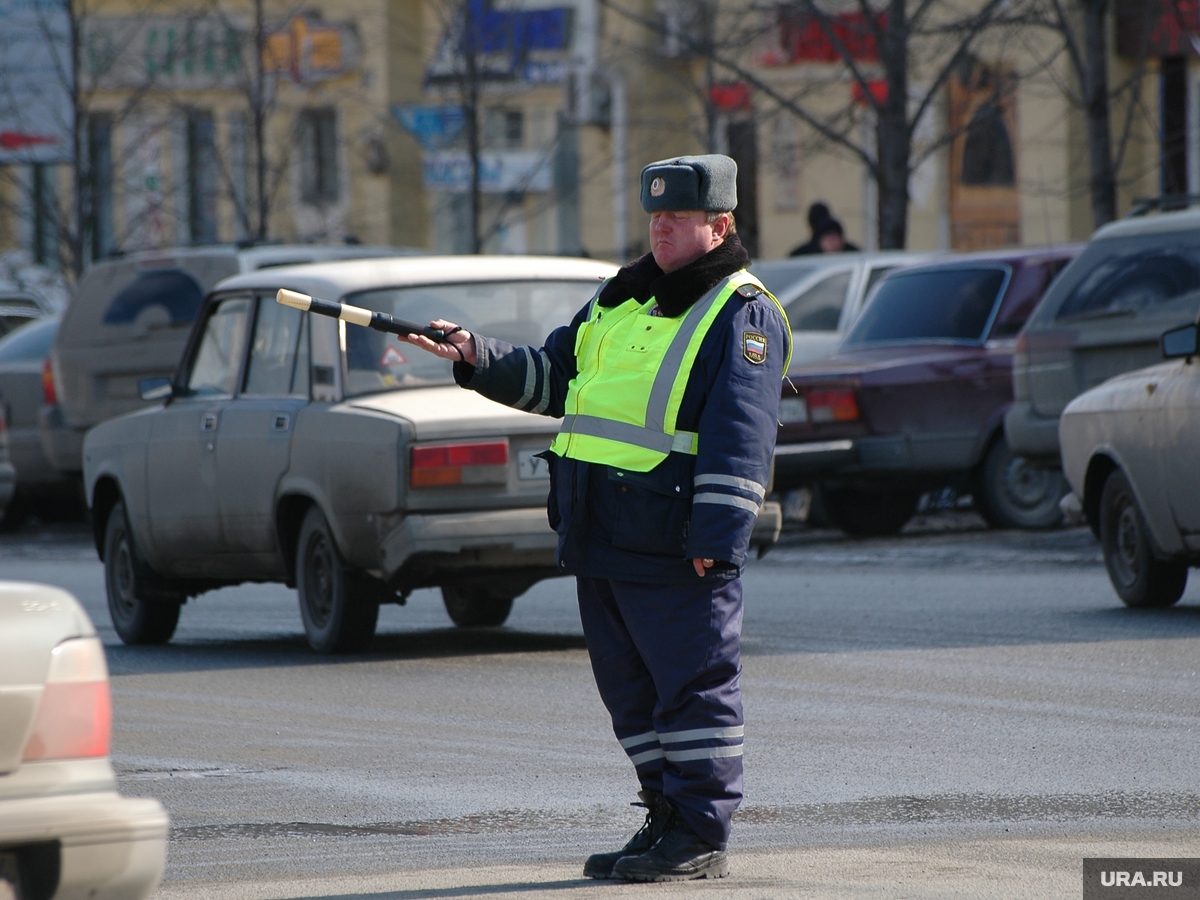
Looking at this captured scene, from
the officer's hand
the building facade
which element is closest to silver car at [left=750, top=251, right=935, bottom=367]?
the building facade

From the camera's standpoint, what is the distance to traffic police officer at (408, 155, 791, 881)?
17.5 feet

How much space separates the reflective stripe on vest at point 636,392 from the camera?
540 cm

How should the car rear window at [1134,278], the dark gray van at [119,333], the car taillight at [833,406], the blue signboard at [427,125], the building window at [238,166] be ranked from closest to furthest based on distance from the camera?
1. the car rear window at [1134,278]
2. the car taillight at [833,406]
3. the dark gray van at [119,333]
4. the building window at [238,166]
5. the blue signboard at [427,125]

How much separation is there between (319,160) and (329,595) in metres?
27.8

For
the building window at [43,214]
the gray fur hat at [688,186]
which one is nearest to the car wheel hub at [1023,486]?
the gray fur hat at [688,186]

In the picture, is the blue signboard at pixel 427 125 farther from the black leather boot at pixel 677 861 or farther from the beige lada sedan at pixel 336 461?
the black leather boot at pixel 677 861

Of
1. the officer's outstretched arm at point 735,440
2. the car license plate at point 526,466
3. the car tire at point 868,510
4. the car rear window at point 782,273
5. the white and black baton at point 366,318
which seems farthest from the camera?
the car rear window at point 782,273

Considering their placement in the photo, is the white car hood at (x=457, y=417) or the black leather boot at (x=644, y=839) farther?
the white car hood at (x=457, y=417)

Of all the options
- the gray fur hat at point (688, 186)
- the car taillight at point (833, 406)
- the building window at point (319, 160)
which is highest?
the building window at point (319, 160)

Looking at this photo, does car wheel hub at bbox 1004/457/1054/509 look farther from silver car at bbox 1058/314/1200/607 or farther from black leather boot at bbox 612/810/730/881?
black leather boot at bbox 612/810/730/881

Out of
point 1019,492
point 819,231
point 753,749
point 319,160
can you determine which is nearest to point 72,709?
point 753,749

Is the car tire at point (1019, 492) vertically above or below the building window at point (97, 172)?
below

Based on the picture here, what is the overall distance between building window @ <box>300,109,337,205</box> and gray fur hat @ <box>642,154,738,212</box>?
104 feet

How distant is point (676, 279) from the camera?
5.47 m
